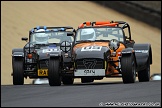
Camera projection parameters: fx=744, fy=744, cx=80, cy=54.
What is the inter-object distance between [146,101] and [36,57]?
358 inches

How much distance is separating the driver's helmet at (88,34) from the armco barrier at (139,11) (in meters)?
25.0

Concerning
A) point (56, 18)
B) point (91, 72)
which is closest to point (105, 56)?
point (91, 72)

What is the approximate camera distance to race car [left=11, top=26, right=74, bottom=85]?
20234 millimetres

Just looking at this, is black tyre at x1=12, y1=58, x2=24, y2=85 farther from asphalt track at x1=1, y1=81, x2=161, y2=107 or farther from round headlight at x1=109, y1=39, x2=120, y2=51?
asphalt track at x1=1, y1=81, x2=161, y2=107

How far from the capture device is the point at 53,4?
50.4 m

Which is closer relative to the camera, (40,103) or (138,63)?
(40,103)

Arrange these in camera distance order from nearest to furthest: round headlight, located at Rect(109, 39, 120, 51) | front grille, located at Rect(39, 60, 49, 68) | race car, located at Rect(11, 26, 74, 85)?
round headlight, located at Rect(109, 39, 120, 51) < race car, located at Rect(11, 26, 74, 85) < front grille, located at Rect(39, 60, 49, 68)

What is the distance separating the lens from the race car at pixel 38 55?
797 inches

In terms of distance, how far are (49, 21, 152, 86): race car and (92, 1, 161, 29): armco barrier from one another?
24660 mm

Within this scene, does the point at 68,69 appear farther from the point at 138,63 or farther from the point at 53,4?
the point at 53,4

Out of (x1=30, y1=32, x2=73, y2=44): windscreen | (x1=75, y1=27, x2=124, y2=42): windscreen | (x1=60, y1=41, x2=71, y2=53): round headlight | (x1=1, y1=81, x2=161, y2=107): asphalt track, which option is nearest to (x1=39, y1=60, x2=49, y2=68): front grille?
(x1=60, y1=41, x2=71, y2=53): round headlight

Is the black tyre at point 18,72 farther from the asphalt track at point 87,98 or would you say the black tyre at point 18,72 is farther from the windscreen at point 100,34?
the asphalt track at point 87,98

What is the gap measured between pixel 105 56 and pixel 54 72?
140cm

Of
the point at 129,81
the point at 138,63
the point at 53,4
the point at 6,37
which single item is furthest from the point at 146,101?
the point at 53,4
